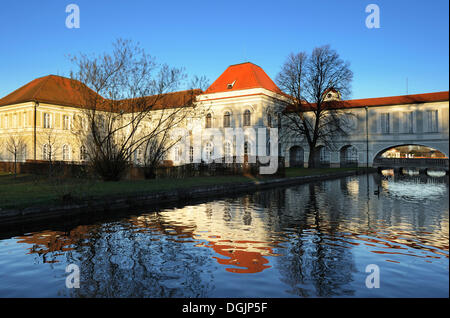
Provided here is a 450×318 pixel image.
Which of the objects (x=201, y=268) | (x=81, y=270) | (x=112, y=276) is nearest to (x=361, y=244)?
(x=201, y=268)

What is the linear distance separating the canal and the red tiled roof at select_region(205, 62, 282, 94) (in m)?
33.5

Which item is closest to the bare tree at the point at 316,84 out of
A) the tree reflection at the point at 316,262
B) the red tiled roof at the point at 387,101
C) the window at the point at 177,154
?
the red tiled roof at the point at 387,101

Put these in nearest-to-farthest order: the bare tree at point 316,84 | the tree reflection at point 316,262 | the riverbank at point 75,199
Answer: the tree reflection at point 316,262, the riverbank at point 75,199, the bare tree at point 316,84

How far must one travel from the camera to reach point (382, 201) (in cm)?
1320

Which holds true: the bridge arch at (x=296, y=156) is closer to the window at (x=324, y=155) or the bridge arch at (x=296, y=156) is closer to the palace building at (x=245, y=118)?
the window at (x=324, y=155)

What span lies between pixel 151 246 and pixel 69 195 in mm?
5354

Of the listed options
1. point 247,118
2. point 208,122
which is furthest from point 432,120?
point 208,122

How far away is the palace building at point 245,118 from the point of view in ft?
131

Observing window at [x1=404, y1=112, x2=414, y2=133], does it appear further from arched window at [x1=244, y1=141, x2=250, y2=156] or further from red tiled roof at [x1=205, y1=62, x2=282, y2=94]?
arched window at [x1=244, y1=141, x2=250, y2=156]

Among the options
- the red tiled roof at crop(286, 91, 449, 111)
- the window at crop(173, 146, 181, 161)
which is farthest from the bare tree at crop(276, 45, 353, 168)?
the window at crop(173, 146, 181, 161)

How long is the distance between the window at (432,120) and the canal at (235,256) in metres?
34.1

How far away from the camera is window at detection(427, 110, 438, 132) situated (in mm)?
38750

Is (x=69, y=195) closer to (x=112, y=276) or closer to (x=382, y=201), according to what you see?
(x=112, y=276)
